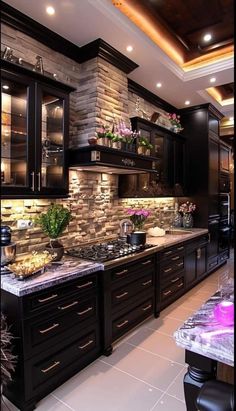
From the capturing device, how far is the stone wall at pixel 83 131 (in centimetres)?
251

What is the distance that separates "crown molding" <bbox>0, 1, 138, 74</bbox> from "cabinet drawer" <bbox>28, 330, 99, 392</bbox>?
2.85m

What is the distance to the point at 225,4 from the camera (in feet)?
8.77

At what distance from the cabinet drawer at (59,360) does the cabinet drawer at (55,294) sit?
391mm

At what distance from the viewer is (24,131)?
227 cm

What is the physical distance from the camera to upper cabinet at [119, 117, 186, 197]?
3.64 m

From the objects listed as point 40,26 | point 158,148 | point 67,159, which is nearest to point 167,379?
point 67,159

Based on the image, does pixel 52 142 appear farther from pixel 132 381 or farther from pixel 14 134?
pixel 132 381

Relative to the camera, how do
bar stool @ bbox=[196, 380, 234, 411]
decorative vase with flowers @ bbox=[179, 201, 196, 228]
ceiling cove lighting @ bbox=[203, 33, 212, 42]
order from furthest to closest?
decorative vase with flowers @ bbox=[179, 201, 196, 228] → ceiling cove lighting @ bbox=[203, 33, 212, 42] → bar stool @ bbox=[196, 380, 234, 411]

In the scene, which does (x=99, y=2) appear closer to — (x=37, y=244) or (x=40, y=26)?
(x=40, y=26)

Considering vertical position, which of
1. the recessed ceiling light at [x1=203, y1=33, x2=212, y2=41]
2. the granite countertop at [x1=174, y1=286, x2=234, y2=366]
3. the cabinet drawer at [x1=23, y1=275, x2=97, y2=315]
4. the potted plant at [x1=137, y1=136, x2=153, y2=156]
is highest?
the recessed ceiling light at [x1=203, y1=33, x2=212, y2=41]

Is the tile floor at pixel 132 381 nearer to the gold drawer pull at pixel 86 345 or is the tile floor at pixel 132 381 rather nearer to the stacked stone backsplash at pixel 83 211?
the gold drawer pull at pixel 86 345

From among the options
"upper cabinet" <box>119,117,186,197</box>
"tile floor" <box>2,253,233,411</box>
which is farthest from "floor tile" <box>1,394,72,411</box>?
"upper cabinet" <box>119,117,186,197</box>

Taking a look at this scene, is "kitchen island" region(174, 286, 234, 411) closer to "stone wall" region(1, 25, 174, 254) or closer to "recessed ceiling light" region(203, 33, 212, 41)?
"stone wall" region(1, 25, 174, 254)

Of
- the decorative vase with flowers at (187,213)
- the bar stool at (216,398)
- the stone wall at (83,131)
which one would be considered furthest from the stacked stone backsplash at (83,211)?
the bar stool at (216,398)
